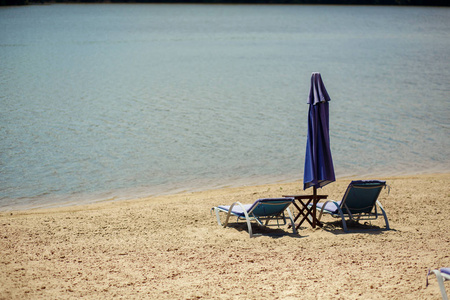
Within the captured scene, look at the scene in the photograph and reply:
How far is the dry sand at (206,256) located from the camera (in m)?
6.23

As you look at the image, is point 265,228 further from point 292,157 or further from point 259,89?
point 259,89

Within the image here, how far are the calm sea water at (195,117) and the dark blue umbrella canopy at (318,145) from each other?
476cm

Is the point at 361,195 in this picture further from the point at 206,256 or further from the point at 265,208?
the point at 206,256

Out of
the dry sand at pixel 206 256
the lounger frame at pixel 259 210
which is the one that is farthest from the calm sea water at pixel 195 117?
the lounger frame at pixel 259 210

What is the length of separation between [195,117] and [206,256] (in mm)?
13332

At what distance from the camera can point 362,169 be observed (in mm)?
14359

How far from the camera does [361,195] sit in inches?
339

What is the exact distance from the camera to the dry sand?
6.23 meters

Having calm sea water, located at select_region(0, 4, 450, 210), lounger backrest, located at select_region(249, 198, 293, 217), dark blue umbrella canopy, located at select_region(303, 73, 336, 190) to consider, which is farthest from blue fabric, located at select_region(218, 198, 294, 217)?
calm sea water, located at select_region(0, 4, 450, 210)

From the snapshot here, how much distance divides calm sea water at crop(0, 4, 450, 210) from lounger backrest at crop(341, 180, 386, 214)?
4718 mm

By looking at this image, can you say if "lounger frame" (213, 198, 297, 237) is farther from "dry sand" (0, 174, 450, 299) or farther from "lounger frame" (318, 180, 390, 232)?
"lounger frame" (318, 180, 390, 232)

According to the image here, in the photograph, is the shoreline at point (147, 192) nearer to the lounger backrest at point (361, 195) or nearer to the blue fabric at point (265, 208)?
the lounger backrest at point (361, 195)

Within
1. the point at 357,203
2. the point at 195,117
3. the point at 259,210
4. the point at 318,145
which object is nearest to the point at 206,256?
the point at 259,210

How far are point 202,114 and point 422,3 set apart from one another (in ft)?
426
